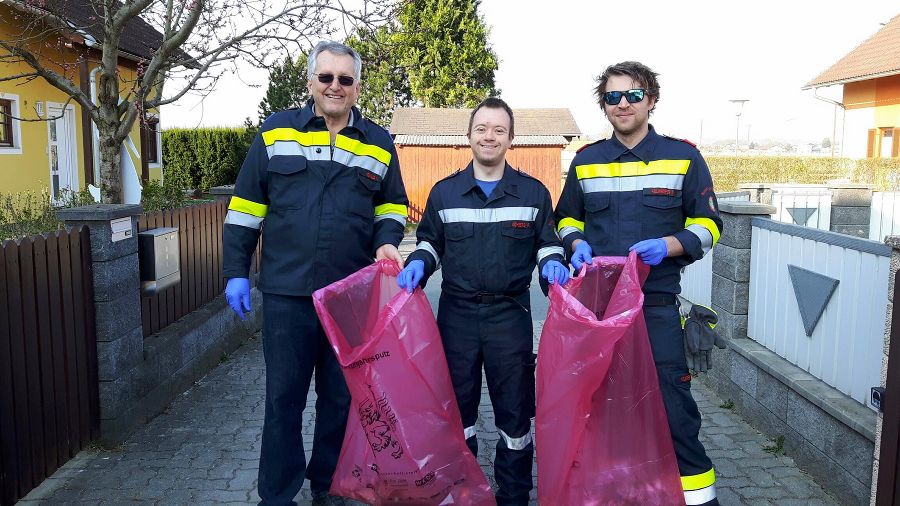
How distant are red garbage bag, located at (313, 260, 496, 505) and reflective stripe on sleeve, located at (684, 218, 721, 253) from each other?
3.84ft

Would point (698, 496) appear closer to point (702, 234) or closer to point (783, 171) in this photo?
point (702, 234)

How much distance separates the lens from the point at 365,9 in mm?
7719

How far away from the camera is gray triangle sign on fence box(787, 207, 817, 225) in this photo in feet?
31.7

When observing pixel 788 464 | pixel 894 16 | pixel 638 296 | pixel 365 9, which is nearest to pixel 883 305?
pixel 788 464

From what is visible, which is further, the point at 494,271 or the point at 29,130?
the point at 29,130

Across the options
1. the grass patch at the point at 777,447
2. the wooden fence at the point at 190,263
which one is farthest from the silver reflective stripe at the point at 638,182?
the wooden fence at the point at 190,263

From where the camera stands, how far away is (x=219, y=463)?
4.12 metres

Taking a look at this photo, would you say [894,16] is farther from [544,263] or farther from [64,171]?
[544,263]

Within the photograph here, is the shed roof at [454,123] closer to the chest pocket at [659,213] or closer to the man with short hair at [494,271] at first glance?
the man with short hair at [494,271]

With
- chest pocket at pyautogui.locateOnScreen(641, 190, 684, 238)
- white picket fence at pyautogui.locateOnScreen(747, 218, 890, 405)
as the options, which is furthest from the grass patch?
chest pocket at pyautogui.locateOnScreen(641, 190, 684, 238)

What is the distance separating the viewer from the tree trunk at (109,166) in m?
7.53

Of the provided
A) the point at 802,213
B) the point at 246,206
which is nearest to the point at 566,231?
the point at 246,206

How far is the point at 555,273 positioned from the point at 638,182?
53 centimetres

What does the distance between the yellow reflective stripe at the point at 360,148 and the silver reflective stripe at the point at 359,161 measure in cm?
1
